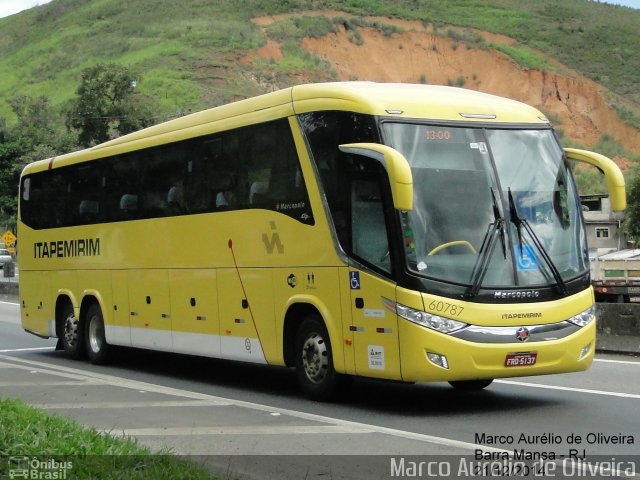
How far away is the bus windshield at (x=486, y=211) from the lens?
10.9 meters

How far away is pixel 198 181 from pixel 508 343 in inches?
211

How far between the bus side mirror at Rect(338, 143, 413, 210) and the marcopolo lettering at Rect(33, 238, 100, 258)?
25.3 feet

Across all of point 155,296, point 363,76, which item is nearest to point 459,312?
point 155,296

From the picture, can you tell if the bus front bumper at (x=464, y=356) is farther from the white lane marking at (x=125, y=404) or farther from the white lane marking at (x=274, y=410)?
the white lane marking at (x=125, y=404)

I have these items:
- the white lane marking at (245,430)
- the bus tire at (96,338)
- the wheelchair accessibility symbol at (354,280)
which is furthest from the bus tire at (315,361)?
the bus tire at (96,338)

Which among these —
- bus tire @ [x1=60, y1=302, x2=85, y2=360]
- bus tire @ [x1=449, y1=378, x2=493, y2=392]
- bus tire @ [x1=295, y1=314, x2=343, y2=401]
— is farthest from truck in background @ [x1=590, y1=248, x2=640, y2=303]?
bus tire @ [x1=295, y1=314, x2=343, y2=401]

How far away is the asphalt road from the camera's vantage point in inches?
358

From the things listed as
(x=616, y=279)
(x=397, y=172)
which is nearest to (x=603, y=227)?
(x=616, y=279)

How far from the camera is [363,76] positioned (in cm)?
10181

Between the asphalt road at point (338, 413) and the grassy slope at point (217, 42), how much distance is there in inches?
2560

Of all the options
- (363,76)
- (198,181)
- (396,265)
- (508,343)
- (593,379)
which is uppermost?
(363,76)

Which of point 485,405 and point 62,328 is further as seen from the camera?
point 62,328

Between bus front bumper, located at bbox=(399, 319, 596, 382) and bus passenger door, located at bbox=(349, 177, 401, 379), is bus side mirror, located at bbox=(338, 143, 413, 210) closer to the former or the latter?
bus passenger door, located at bbox=(349, 177, 401, 379)

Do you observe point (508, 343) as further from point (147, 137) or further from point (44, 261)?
point (44, 261)
